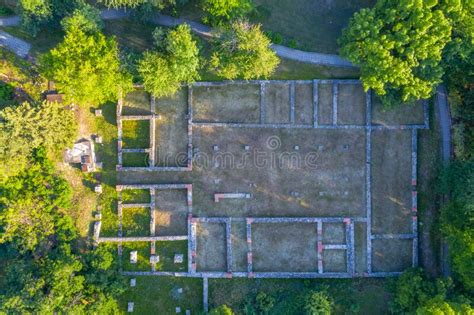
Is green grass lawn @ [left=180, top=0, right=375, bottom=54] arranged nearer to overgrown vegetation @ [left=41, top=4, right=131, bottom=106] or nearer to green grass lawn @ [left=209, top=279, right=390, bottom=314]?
overgrown vegetation @ [left=41, top=4, right=131, bottom=106]

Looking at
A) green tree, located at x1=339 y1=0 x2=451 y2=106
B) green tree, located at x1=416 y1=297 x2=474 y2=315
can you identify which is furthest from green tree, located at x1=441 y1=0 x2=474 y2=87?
green tree, located at x1=416 y1=297 x2=474 y2=315

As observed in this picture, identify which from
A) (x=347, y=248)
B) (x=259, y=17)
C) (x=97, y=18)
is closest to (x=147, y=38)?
(x=97, y=18)

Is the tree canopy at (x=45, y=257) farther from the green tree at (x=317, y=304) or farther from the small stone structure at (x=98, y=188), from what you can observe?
the green tree at (x=317, y=304)

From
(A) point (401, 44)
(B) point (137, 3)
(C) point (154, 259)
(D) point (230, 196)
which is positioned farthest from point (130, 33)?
(A) point (401, 44)

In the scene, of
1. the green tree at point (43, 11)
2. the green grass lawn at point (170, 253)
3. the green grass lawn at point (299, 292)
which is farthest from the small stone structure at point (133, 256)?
the green tree at point (43, 11)

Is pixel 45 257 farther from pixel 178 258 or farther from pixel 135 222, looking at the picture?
pixel 178 258
